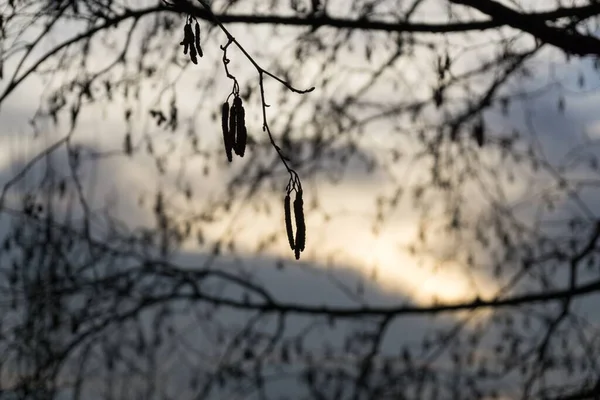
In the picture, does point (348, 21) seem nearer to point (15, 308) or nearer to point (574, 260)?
point (574, 260)

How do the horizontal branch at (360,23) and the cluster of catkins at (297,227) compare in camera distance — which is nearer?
the cluster of catkins at (297,227)

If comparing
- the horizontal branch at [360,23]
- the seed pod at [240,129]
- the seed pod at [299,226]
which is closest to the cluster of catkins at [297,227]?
the seed pod at [299,226]

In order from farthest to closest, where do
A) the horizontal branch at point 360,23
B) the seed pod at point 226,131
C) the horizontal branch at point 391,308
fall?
1. the horizontal branch at point 391,308
2. the horizontal branch at point 360,23
3. the seed pod at point 226,131

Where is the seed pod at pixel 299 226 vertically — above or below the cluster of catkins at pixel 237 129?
below

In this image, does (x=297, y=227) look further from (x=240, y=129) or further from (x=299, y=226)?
(x=240, y=129)

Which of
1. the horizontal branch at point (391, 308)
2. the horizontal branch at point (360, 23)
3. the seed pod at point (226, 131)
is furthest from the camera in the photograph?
the horizontal branch at point (391, 308)

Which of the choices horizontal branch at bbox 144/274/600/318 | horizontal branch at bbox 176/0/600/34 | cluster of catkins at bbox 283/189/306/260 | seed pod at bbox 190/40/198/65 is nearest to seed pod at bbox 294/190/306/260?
cluster of catkins at bbox 283/189/306/260

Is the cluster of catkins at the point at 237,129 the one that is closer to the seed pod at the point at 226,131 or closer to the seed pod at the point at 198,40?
the seed pod at the point at 226,131

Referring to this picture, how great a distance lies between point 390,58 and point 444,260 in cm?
142

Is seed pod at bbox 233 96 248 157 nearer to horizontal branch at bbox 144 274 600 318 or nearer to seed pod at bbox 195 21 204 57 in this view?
seed pod at bbox 195 21 204 57

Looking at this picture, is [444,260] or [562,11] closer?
[562,11]

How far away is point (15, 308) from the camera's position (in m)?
7.08

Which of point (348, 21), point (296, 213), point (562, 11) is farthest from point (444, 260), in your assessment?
point (296, 213)

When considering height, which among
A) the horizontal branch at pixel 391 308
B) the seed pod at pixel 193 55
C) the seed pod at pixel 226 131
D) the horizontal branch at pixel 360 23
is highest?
the horizontal branch at pixel 360 23
